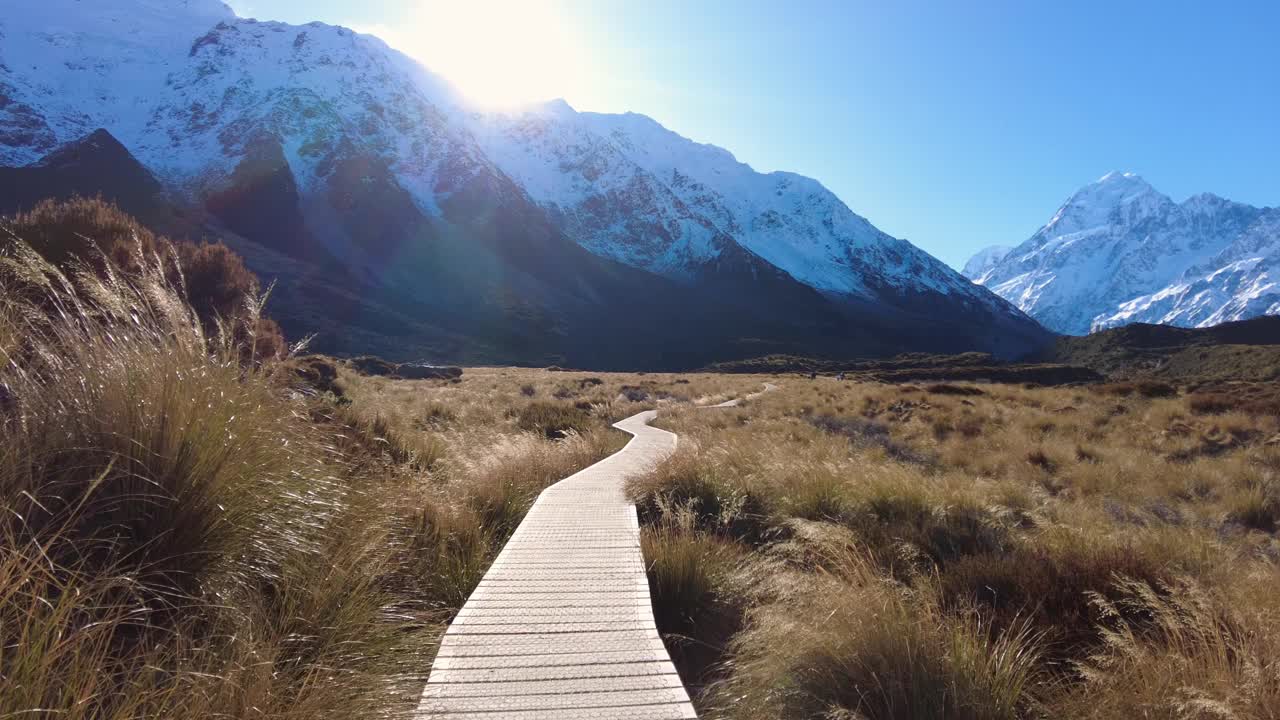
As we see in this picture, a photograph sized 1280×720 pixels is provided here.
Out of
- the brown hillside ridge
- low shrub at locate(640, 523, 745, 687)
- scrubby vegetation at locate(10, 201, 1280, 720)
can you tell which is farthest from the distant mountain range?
low shrub at locate(640, 523, 745, 687)

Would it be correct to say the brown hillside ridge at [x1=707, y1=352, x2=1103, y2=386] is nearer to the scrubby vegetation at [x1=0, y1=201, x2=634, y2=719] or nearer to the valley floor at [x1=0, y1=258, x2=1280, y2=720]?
the valley floor at [x1=0, y1=258, x2=1280, y2=720]

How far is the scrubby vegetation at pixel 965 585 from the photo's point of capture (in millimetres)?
3252

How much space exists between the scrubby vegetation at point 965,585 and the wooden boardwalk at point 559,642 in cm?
45

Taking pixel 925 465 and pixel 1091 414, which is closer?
pixel 925 465

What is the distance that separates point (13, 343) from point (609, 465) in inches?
341

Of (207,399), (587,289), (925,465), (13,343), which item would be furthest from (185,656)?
(587,289)

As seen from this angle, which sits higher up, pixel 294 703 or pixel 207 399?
pixel 207 399

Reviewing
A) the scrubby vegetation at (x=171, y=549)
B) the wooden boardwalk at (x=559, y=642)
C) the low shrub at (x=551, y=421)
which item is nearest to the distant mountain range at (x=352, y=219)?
the low shrub at (x=551, y=421)

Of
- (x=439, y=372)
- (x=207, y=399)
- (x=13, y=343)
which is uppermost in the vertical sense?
(x=13, y=343)

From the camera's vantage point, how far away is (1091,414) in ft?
61.0

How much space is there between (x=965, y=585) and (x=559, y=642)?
3019 mm

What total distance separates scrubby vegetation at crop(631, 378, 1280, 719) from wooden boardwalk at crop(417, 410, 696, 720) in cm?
45

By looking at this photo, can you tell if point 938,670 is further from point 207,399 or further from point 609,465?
point 609,465

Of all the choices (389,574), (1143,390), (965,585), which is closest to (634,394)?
(1143,390)
